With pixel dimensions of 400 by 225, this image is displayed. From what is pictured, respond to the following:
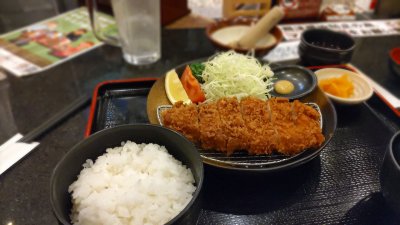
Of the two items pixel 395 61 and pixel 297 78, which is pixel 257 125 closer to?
pixel 297 78

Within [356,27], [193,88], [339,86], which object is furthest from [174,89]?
[356,27]

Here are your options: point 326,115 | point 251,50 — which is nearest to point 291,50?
point 251,50

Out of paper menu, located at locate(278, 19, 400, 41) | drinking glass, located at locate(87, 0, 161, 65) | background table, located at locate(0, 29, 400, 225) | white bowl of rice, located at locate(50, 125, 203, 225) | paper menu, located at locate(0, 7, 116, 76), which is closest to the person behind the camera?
white bowl of rice, located at locate(50, 125, 203, 225)

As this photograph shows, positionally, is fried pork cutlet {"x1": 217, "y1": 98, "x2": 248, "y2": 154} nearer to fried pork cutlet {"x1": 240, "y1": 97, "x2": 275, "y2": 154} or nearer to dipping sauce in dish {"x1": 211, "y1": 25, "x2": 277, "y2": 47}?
fried pork cutlet {"x1": 240, "y1": 97, "x2": 275, "y2": 154}

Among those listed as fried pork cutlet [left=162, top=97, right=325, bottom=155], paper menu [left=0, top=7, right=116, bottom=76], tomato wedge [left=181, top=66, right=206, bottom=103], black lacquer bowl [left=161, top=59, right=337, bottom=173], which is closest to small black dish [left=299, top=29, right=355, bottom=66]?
black lacquer bowl [left=161, top=59, right=337, bottom=173]

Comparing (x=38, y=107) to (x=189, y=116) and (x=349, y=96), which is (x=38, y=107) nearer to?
(x=189, y=116)

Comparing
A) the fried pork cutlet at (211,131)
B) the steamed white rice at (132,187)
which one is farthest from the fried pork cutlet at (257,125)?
the steamed white rice at (132,187)

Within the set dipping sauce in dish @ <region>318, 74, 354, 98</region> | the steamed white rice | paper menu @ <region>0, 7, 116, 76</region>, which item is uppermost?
the steamed white rice
